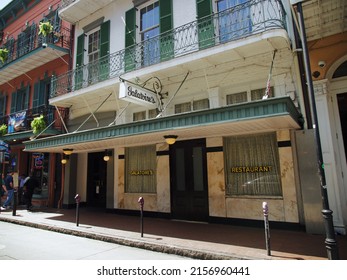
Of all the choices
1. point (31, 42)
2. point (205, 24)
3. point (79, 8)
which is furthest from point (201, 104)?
point (31, 42)

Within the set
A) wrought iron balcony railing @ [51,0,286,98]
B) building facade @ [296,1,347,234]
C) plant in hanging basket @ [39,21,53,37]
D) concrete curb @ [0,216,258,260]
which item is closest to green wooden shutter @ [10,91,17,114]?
plant in hanging basket @ [39,21,53,37]

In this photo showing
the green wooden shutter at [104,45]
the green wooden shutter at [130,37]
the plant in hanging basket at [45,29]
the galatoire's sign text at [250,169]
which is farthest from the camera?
the plant in hanging basket at [45,29]

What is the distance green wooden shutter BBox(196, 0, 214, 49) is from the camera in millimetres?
8562

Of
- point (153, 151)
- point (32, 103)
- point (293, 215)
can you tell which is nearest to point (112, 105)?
point (153, 151)

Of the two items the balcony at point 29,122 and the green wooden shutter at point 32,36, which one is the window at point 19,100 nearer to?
the balcony at point 29,122

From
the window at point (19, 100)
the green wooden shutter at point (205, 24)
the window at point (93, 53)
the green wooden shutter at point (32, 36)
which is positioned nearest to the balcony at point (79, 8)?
the window at point (93, 53)

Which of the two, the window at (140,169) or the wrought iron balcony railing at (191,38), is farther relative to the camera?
the window at (140,169)

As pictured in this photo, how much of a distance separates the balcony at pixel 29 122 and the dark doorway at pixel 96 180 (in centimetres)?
232

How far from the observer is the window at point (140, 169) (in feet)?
34.2

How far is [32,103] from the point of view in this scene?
607 inches

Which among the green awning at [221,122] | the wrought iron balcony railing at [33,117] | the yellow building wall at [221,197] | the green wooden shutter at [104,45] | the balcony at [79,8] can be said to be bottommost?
the yellow building wall at [221,197]

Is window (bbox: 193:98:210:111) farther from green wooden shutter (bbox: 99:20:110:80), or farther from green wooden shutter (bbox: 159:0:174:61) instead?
green wooden shutter (bbox: 99:20:110:80)

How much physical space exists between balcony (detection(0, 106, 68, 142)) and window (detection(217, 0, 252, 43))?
905cm
